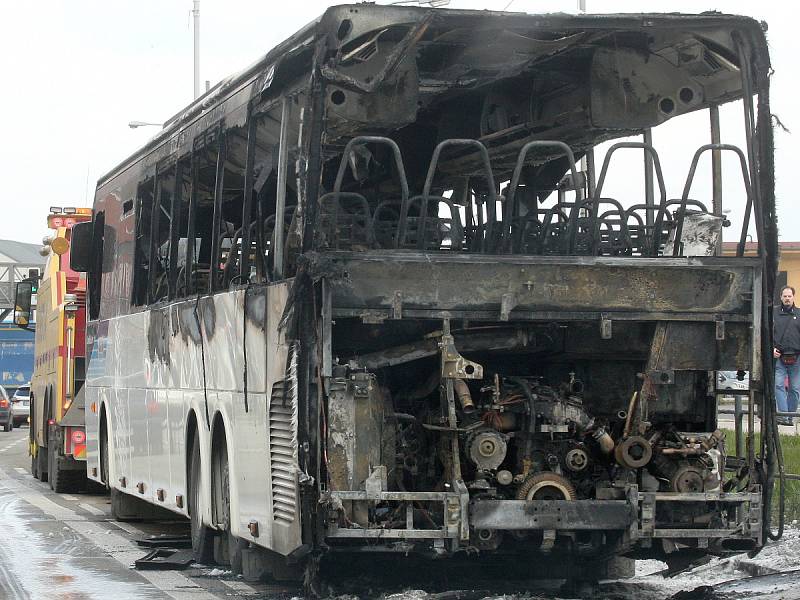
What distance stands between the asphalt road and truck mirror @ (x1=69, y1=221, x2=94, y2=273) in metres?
2.65

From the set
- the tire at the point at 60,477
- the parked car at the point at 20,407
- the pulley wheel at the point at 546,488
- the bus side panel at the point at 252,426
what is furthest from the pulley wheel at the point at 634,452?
the parked car at the point at 20,407

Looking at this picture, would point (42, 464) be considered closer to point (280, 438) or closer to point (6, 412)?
point (280, 438)

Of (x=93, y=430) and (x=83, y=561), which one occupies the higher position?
(x=93, y=430)

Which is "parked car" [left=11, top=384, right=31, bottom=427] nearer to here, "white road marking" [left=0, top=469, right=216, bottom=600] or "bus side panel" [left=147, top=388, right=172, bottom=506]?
"white road marking" [left=0, top=469, right=216, bottom=600]

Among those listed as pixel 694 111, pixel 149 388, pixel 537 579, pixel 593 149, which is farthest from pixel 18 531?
pixel 694 111

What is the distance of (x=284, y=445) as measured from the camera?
9266 millimetres

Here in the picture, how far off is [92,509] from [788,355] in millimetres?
7846

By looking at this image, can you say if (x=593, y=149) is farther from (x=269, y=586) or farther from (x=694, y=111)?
(x=269, y=586)

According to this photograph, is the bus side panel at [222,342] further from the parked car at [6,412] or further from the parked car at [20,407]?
the parked car at [20,407]

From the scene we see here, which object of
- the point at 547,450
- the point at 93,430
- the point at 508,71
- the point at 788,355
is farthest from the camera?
the point at 788,355

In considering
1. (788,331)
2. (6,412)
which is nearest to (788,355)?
(788,331)

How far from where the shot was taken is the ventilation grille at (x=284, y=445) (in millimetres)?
9016

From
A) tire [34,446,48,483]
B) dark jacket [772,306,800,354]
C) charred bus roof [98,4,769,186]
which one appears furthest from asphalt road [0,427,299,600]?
dark jacket [772,306,800,354]

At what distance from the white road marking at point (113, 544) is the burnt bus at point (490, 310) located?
0.52m
